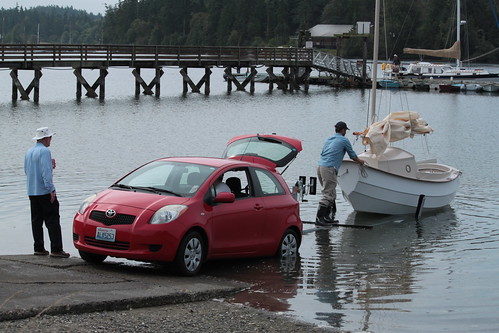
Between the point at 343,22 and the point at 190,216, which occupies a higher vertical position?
the point at 343,22

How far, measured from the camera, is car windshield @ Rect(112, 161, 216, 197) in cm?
1317

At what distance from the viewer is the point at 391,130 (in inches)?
861

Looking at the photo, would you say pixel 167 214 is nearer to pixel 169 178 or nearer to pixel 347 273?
pixel 169 178

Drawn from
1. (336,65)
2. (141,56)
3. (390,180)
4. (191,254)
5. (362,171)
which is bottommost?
(390,180)

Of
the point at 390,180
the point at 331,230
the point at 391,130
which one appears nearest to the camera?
the point at 331,230

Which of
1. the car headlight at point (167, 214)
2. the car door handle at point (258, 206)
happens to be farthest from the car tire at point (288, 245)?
the car headlight at point (167, 214)

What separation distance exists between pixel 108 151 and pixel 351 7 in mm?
143830

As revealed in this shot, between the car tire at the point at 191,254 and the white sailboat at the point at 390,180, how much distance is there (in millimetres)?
7640

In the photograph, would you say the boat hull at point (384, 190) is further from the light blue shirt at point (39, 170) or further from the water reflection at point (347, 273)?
the light blue shirt at point (39, 170)

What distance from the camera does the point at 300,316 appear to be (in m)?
11.2

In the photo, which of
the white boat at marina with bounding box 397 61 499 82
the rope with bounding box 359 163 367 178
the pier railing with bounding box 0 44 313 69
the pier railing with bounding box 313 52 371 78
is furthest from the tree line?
the rope with bounding box 359 163 367 178

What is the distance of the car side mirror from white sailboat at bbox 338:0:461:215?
282 inches

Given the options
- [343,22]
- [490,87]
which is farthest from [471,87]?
[343,22]

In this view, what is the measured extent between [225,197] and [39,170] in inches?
97.4
